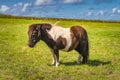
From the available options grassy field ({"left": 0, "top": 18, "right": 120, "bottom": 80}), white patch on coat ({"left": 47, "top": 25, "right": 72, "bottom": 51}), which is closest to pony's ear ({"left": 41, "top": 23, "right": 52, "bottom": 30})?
white patch on coat ({"left": 47, "top": 25, "right": 72, "bottom": 51})

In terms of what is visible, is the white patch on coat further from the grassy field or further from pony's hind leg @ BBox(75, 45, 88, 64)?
the grassy field

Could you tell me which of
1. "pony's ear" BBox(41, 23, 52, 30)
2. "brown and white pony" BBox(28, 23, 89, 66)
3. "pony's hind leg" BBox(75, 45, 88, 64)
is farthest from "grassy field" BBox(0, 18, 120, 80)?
"pony's ear" BBox(41, 23, 52, 30)

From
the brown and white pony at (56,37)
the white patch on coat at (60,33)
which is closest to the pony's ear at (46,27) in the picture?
the brown and white pony at (56,37)

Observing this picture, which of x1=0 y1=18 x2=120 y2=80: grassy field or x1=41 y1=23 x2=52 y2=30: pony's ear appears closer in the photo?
x1=0 y1=18 x2=120 y2=80: grassy field

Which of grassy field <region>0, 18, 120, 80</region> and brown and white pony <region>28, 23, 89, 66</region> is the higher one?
brown and white pony <region>28, 23, 89, 66</region>

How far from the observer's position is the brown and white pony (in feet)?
55.9

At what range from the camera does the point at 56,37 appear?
57.4 ft

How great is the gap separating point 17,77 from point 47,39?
263 centimetres

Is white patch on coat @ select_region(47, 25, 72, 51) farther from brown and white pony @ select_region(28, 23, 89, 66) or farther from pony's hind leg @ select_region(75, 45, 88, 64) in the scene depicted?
pony's hind leg @ select_region(75, 45, 88, 64)

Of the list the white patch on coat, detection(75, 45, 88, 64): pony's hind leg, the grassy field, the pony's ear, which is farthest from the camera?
detection(75, 45, 88, 64): pony's hind leg

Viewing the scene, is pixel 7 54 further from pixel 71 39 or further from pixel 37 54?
pixel 71 39

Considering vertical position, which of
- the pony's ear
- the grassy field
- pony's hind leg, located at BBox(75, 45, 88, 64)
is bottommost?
the grassy field

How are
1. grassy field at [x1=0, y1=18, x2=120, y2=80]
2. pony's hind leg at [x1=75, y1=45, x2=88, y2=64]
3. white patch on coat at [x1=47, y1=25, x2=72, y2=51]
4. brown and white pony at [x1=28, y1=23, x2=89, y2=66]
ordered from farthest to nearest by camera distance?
pony's hind leg at [x1=75, y1=45, x2=88, y2=64], white patch on coat at [x1=47, y1=25, x2=72, y2=51], brown and white pony at [x1=28, y1=23, x2=89, y2=66], grassy field at [x1=0, y1=18, x2=120, y2=80]

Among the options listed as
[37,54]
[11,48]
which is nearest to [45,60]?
[37,54]
